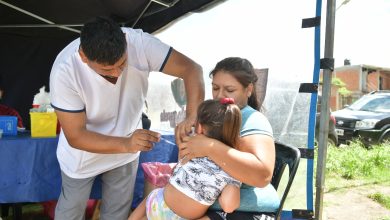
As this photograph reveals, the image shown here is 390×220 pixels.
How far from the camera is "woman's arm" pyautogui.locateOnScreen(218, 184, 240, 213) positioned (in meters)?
1.51

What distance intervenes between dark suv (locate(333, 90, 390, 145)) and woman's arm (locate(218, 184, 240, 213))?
6.86m

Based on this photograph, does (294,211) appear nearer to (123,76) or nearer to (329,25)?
(329,25)

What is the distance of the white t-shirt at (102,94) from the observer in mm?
1782

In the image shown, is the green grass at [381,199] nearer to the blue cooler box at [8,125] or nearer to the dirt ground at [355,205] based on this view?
the dirt ground at [355,205]

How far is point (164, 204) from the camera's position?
166 centimetres

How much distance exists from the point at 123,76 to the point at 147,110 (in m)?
2.02

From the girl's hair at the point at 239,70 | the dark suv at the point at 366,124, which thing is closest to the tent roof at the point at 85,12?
the girl's hair at the point at 239,70

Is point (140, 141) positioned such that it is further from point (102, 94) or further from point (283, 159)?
point (283, 159)

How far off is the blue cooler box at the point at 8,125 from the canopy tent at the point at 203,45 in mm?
1665

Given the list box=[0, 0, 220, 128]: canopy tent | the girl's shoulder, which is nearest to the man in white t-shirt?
the girl's shoulder

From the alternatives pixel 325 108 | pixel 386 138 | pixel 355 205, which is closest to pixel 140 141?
pixel 325 108

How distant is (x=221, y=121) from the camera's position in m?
1.53

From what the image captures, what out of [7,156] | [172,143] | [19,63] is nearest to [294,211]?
[172,143]

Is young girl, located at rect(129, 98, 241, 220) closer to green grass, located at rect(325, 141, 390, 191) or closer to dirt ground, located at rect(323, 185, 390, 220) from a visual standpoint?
dirt ground, located at rect(323, 185, 390, 220)
